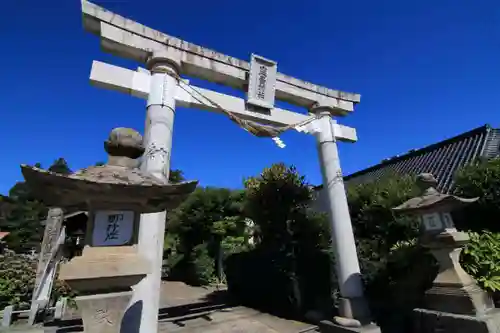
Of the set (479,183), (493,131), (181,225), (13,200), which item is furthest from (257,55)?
(13,200)

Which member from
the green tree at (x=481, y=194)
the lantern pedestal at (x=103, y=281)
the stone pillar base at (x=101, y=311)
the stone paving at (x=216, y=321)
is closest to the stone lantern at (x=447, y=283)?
the green tree at (x=481, y=194)

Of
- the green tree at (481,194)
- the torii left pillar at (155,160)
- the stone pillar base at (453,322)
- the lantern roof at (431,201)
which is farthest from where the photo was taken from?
the green tree at (481,194)

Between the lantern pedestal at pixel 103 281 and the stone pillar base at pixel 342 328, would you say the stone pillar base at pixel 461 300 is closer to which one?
the stone pillar base at pixel 342 328

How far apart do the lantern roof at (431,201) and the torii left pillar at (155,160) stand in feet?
13.7

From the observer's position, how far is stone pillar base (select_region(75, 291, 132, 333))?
2.17 metres

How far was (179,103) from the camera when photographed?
16.0 feet

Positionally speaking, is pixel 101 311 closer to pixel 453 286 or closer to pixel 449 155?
pixel 453 286

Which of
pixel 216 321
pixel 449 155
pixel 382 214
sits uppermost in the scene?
pixel 449 155

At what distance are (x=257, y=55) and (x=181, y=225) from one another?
11016mm

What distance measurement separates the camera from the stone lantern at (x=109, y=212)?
2.16 metres

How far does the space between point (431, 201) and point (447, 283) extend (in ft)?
4.43

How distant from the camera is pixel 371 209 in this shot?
6.98 meters

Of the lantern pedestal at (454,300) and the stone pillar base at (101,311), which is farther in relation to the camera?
the lantern pedestal at (454,300)

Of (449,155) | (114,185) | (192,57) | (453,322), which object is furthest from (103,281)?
(449,155)
